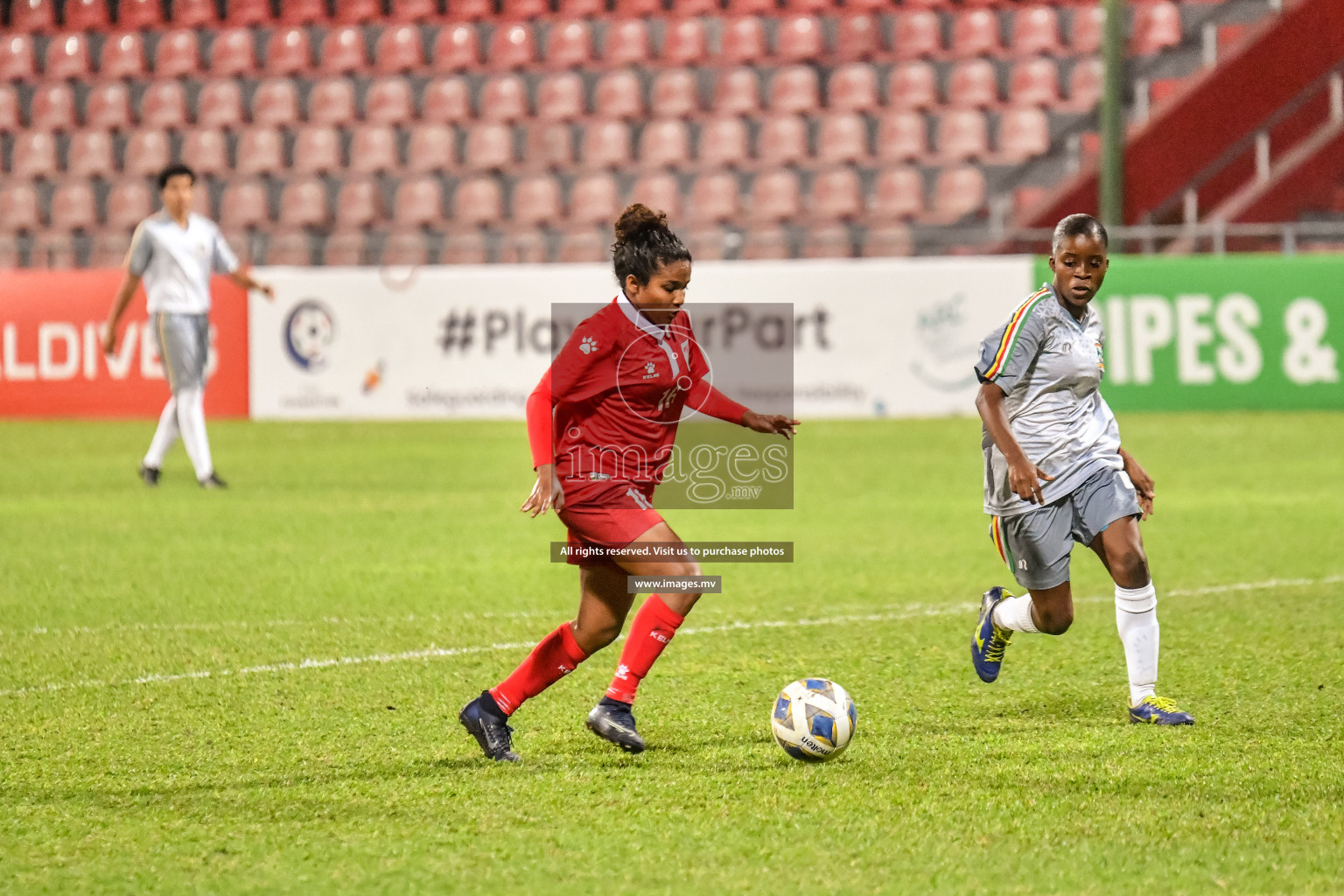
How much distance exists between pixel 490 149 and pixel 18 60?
7115 mm

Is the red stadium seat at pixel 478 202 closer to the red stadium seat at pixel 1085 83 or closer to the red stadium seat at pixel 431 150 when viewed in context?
the red stadium seat at pixel 431 150

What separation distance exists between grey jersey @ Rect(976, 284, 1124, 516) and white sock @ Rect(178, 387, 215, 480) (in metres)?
7.33

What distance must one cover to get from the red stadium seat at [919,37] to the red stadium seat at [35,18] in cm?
1147

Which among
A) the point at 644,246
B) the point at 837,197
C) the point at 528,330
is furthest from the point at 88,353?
the point at 644,246

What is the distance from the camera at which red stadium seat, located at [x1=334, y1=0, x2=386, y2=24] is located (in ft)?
78.3

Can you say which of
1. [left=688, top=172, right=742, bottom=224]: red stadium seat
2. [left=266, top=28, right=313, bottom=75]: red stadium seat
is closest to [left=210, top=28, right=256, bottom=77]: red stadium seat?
[left=266, top=28, right=313, bottom=75]: red stadium seat

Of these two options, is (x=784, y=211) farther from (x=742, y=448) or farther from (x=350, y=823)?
(x=350, y=823)

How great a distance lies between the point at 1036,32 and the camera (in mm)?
21969

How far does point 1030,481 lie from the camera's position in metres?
5.02

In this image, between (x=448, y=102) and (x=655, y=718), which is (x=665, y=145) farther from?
(x=655, y=718)

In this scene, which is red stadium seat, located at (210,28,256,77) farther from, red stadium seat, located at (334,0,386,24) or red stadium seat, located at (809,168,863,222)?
red stadium seat, located at (809,168,863,222)

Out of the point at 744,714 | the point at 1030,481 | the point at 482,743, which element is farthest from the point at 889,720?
the point at 482,743

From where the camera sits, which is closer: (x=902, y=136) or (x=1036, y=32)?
(x=902, y=136)

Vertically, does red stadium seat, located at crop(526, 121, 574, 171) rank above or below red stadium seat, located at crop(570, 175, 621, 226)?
above
